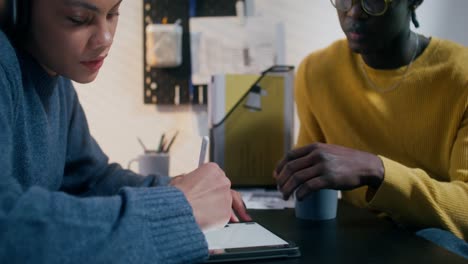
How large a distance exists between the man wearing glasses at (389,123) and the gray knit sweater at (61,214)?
1.13 ft

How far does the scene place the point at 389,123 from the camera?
1110mm

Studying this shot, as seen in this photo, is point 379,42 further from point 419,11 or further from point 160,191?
point 160,191

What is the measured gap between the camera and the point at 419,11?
152 cm

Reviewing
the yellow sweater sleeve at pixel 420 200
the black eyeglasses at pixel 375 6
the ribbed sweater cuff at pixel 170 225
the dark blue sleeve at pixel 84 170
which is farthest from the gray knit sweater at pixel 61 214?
the black eyeglasses at pixel 375 6

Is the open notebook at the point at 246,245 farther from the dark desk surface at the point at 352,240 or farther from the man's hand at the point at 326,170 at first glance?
the man's hand at the point at 326,170

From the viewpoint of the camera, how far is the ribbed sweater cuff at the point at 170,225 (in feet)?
1.63

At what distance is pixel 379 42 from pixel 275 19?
0.53 m

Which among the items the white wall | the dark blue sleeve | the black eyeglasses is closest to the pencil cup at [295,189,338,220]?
the dark blue sleeve

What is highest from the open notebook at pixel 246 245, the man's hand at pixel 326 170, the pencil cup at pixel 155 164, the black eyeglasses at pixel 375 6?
the black eyeglasses at pixel 375 6

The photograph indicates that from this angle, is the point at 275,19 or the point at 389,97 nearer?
the point at 389,97

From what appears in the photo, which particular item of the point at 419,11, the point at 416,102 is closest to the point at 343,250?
the point at 416,102

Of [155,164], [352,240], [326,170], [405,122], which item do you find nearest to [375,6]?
[405,122]

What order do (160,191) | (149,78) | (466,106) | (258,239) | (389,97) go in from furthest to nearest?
1. (149,78)
2. (389,97)
3. (466,106)
4. (258,239)
5. (160,191)

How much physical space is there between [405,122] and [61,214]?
85cm
